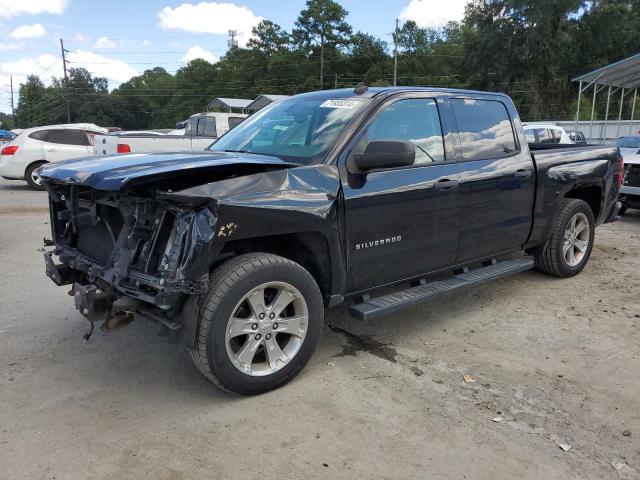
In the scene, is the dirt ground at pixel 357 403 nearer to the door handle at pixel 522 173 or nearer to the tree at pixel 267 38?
the door handle at pixel 522 173

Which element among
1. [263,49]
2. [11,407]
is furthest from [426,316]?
[263,49]

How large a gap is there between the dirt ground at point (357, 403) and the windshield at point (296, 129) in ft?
5.13

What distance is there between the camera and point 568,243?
5938mm

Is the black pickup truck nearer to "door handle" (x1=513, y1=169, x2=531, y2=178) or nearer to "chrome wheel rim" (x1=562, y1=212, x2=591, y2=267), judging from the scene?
"door handle" (x1=513, y1=169, x2=531, y2=178)

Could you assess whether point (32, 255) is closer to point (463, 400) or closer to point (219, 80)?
point (463, 400)

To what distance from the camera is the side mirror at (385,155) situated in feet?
11.7

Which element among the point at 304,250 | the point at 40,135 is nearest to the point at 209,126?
the point at 40,135

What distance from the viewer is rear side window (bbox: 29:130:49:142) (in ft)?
47.3

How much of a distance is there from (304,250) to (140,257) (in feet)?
3.53

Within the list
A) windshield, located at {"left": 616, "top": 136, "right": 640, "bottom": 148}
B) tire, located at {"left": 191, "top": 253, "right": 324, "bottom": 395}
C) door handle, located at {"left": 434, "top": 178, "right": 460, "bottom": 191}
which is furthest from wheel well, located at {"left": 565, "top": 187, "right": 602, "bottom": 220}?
windshield, located at {"left": 616, "top": 136, "right": 640, "bottom": 148}

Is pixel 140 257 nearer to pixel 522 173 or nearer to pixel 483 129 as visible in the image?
pixel 483 129

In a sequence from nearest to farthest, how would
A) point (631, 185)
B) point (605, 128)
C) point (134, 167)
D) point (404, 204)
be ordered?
point (134, 167), point (404, 204), point (631, 185), point (605, 128)

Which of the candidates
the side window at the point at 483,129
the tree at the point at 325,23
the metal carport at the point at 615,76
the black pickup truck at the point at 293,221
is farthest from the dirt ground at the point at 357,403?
the tree at the point at 325,23

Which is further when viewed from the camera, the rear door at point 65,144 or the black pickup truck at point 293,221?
the rear door at point 65,144
